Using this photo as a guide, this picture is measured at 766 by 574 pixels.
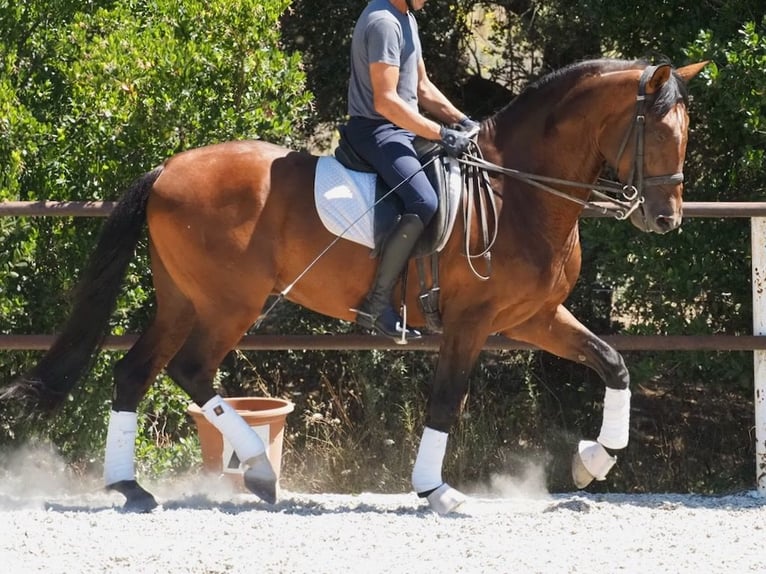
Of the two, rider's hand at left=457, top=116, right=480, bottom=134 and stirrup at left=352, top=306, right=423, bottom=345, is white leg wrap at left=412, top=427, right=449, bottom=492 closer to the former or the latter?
stirrup at left=352, top=306, right=423, bottom=345

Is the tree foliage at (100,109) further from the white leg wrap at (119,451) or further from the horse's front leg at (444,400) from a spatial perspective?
the horse's front leg at (444,400)

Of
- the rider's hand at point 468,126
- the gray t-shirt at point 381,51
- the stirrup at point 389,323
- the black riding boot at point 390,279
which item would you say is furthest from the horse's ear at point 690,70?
the stirrup at point 389,323

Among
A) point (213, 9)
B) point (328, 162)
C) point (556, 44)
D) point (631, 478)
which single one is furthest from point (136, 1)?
point (631, 478)

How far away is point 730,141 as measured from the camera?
7152 millimetres

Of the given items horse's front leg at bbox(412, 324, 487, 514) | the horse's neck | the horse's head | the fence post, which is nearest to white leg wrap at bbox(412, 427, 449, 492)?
horse's front leg at bbox(412, 324, 487, 514)

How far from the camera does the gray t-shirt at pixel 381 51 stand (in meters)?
5.32

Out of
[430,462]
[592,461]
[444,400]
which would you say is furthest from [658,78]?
[430,462]

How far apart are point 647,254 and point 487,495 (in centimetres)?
181

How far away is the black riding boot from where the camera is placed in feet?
17.5

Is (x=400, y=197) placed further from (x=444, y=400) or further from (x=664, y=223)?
(x=664, y=223)

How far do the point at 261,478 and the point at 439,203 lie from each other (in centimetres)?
164

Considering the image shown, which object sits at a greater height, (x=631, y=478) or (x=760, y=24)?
(x=760, y=24)

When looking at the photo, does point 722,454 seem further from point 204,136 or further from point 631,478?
point 204,136

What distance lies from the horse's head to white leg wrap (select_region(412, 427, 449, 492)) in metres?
1.45
